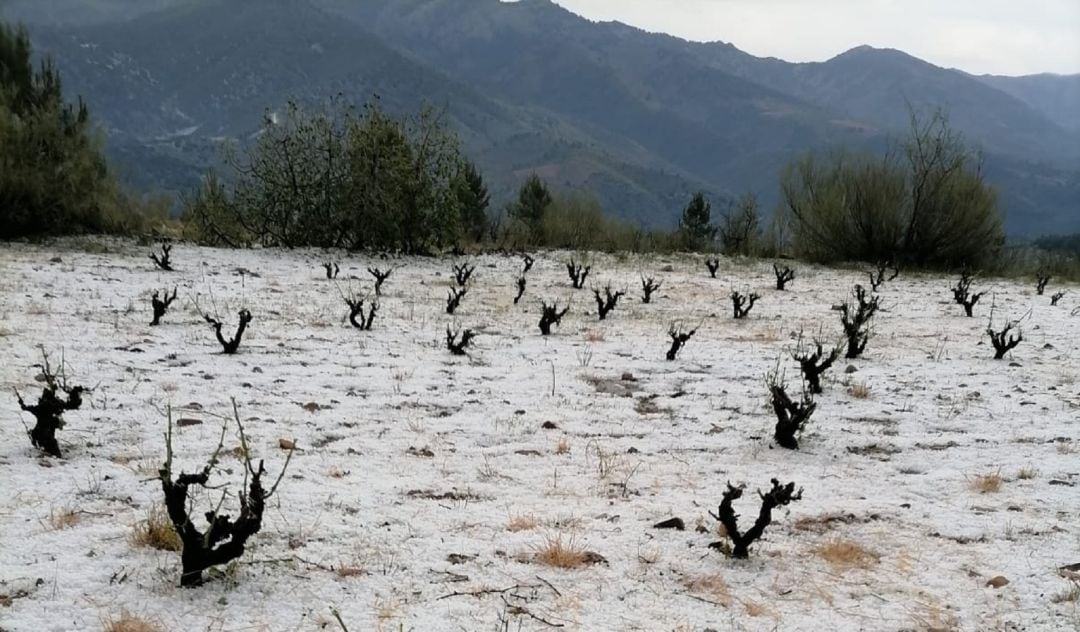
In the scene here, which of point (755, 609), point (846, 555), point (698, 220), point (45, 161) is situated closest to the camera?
point (755, 609)

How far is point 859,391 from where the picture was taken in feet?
18.0

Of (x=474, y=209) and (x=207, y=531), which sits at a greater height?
(x=474, y=209)

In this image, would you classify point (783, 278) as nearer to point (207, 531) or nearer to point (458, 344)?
point (458, 344)

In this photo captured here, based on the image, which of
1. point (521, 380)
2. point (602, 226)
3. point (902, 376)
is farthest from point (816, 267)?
point (521, 380)

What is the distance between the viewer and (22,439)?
12.0 ft

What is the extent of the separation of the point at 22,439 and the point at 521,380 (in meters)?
3.27

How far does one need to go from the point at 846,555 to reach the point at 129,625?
2670 millimetres

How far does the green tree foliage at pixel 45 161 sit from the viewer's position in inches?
464

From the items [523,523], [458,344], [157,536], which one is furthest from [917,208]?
[157,536]

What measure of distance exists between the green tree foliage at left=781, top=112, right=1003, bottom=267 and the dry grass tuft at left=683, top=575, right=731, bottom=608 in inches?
613

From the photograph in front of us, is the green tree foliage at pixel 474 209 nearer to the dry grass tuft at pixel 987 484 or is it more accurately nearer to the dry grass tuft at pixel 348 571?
the dry grass tuft at pixel 987 484

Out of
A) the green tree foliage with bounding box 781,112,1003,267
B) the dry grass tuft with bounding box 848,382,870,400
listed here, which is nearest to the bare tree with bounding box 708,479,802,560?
the dry grass tuft with bounding box 848,382,870,400

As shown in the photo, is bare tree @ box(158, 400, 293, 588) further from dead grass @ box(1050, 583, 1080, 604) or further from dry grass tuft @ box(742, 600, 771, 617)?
dead grass @ box(1050, 583, 1080, 604)

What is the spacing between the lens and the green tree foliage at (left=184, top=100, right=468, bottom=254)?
47.3 ft
